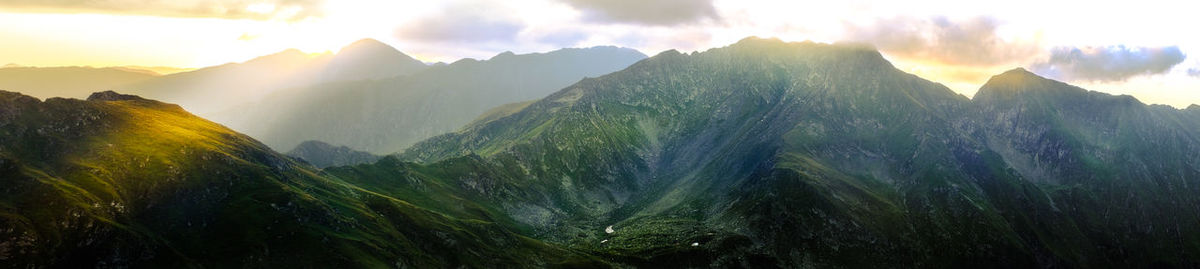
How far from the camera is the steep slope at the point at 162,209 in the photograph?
130m

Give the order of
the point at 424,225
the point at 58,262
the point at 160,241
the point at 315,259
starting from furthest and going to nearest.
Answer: the point at 424,225 → the point at 315,259 → the point at 160,241 → the point at 58,262

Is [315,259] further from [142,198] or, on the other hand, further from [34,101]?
[34,101]

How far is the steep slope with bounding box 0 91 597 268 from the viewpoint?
130 metres

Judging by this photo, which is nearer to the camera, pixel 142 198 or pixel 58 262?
pixel 58 262

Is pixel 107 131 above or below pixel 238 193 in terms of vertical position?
above

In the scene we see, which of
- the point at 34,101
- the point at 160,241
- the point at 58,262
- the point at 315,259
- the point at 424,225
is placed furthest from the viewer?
the point at 424,225

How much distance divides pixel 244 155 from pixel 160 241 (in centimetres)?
6560

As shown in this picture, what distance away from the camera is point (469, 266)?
597 feet

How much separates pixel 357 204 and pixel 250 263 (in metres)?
55.6

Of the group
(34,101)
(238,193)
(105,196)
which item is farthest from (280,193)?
(34,101)

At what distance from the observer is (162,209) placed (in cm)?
15325

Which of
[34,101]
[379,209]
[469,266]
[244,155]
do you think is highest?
[34,101]

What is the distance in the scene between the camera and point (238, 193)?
173 meters

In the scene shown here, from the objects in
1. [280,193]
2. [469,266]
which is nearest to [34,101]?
[280,193]
